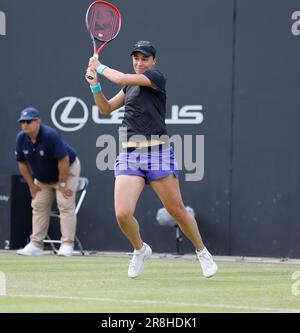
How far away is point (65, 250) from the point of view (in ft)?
44.9

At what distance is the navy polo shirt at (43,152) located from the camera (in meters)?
13.4

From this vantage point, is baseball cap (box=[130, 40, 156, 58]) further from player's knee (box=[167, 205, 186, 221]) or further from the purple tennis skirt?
player's knee (box=[167, 205, 186, 221])

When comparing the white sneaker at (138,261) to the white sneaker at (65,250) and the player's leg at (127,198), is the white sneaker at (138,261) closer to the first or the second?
the player's leg at (127,198)

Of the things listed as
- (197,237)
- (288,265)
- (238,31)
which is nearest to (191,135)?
(238,31)

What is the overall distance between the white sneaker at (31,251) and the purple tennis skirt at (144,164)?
14.4 ft

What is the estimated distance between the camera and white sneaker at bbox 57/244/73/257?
13641 mm

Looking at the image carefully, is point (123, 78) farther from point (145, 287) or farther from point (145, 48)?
point (145, 287)

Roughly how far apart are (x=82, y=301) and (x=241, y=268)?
415cm

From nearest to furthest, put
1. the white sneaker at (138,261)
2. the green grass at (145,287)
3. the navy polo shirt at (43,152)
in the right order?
the green grass at (145,287) < the white sneaker at (138,261) < the navy polo shirt at (43,152)

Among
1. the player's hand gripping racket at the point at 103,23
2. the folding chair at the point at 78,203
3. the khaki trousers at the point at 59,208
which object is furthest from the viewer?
the folding chair at the point at 78,203

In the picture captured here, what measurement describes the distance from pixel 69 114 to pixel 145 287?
5.96 metres

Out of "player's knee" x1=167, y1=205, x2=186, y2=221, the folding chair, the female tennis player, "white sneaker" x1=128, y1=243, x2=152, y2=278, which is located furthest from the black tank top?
the folding chair

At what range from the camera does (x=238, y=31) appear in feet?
44.6

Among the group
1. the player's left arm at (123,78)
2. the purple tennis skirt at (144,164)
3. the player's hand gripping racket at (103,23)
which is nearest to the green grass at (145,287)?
the purple tennis skirt at (144,164)
